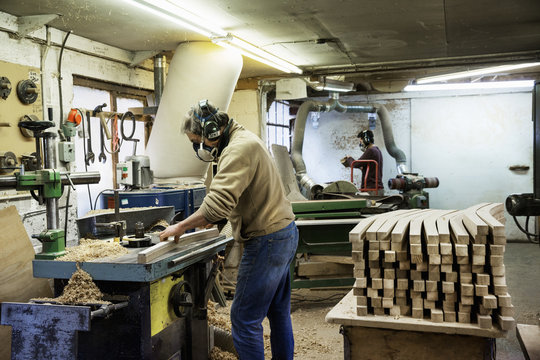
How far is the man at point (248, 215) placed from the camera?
233 cm

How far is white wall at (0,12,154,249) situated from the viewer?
12.4 feet

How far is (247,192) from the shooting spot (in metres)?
2.48

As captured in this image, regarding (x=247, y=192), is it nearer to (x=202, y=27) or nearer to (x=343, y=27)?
(x=202, y=27)

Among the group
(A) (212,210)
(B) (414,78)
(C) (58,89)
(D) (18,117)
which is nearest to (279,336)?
(A) (212,210)

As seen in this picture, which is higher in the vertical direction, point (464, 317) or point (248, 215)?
point (248, 215)

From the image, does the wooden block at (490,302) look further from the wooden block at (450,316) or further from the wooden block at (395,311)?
the wooden block at (395,311)

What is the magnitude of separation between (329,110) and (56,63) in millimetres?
4697

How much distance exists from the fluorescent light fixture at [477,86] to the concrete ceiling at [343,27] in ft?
5.33

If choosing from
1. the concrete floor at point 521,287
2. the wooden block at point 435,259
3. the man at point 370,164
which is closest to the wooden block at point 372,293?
→ the wooden block at point 435,259

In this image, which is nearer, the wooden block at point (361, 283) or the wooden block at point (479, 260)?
the wooden block at point (479, 260)

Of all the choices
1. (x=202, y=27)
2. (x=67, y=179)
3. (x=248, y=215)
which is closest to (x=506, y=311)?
(x=248, y=215)

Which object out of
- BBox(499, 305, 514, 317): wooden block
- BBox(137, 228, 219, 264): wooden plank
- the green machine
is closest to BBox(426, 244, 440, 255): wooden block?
BBox(499, 305, 514, 317): wooden block

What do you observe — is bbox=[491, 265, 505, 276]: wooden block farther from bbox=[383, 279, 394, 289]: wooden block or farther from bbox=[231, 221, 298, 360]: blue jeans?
bbox=[231, 221, 298, 360]: blue jeans

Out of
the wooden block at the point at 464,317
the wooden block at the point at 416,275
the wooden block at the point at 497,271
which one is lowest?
the wooden block at the point at 464,317
